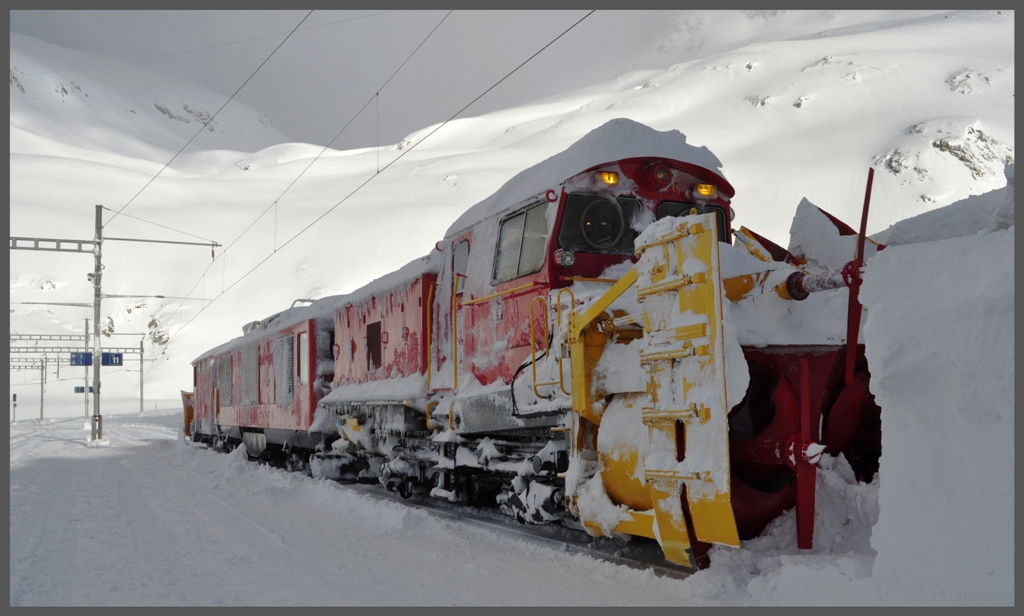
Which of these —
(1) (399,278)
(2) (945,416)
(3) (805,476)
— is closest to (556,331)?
(3) (805,476)

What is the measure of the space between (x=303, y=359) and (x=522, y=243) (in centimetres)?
757

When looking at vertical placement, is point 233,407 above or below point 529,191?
below

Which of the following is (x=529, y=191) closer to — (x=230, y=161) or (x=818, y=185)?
(x=818, y=185)

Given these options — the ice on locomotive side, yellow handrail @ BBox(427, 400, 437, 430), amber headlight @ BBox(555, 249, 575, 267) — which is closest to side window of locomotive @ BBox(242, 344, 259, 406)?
the ice on locomotive side

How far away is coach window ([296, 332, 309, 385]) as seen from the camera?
44.0 ft

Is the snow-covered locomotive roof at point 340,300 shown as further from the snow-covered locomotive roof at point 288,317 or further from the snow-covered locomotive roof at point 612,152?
the snow-covered locomotive roof at point 612,152

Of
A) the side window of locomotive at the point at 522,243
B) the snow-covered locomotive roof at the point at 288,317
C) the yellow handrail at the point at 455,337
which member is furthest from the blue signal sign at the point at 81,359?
the side window of locomotive at the point at 522,243

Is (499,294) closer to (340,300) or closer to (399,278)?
(399,278)

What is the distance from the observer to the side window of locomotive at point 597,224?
6.73 metres

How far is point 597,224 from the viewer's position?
6.83 m

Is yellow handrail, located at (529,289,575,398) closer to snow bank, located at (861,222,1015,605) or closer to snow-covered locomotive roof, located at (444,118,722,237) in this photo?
snow-covered locomotive roof, located at (444,118,722,237)

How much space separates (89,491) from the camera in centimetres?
1215

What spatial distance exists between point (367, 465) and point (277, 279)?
64830 mm

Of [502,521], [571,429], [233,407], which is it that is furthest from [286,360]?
[571,429]
